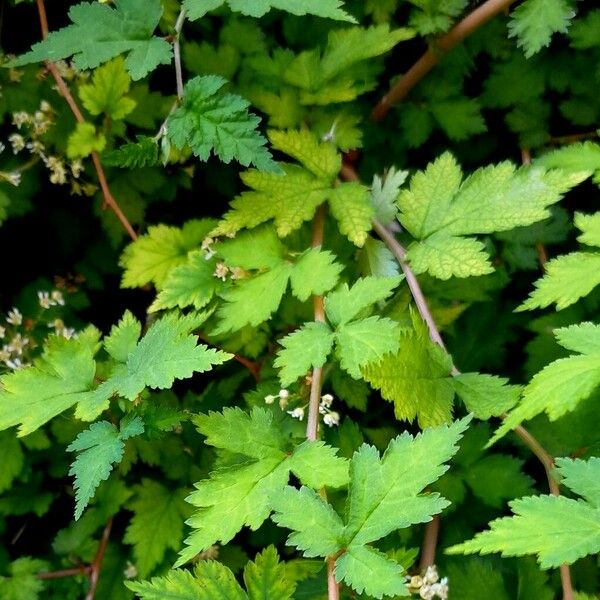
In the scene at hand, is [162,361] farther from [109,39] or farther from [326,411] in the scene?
[109,39]

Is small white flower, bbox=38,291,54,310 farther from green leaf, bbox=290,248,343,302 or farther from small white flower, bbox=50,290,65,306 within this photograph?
green leaf, bbox=290,248,343,302

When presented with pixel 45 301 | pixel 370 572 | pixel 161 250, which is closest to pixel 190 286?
pixel 161 250

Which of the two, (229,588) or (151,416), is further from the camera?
(151,416)

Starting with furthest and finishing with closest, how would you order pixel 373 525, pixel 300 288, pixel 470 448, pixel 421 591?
pixel 470 448, pixel 300 288, pixel 421 591, pixel 373 525

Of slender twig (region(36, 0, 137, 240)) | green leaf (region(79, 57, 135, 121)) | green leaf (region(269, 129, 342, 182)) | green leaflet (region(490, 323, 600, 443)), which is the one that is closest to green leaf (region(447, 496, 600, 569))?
green leaflet (region(490, 323, 600, 443))

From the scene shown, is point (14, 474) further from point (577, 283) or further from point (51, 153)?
point (577, 283)

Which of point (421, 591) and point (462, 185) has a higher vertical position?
point (462, 185)

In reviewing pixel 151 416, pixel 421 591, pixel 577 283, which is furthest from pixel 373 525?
pixel 577 283
